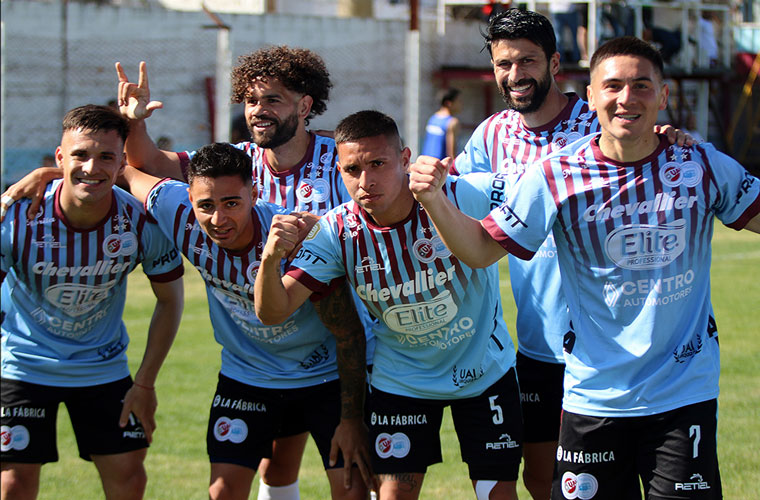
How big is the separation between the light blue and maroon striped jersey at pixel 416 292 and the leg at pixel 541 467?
0.77 metres

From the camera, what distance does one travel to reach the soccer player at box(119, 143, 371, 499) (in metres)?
4.56

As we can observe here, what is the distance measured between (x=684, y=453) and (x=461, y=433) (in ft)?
3.47

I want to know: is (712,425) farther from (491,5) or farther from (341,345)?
(491,5)

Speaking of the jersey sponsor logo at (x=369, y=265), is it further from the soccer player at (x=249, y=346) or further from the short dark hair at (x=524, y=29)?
the short dark hair at (x=524, y=29)

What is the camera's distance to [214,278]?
15.6ft

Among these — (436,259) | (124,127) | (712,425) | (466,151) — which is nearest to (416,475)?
(436,259)

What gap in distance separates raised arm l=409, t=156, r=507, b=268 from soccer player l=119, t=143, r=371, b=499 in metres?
0.87

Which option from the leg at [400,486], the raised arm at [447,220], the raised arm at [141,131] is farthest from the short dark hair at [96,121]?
the leg at [400,486]

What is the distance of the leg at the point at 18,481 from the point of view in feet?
15.7

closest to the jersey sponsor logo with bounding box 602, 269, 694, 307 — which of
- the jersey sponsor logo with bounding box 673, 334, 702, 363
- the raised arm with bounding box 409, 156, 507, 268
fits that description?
the jersey sponsor logo with bounding box 673, 334, 702, 363

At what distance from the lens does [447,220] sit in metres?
3.78

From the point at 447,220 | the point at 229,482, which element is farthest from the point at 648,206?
the point at 229,482

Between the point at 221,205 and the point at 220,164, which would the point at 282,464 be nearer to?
the point at 221,205

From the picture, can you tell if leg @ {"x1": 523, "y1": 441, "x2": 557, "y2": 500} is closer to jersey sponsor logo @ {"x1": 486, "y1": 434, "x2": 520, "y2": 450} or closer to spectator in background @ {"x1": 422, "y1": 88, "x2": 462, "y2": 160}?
jersey sponsor logo @ {"x1": 486, "y1": 434, "x2": 520, "y2": 450}
